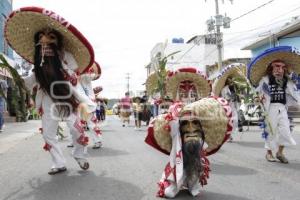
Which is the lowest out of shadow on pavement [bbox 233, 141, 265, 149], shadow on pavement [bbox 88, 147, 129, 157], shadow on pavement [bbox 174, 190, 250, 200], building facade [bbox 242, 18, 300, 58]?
shadow on pavement [bbox 174, 190, 250, 200]

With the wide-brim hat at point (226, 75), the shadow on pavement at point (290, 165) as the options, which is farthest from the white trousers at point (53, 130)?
the wide-brim hat at point (226, 75)

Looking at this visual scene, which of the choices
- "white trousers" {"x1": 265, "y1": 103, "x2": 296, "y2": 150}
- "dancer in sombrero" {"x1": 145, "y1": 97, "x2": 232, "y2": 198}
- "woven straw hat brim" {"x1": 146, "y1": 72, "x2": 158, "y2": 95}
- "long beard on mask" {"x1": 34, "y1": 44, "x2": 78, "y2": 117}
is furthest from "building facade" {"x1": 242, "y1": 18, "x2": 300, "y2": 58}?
"dancer in sombrero" {"x1": 145, "y1": 97, "x2": 232, "y2": 198}

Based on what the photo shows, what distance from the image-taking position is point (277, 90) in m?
8.95

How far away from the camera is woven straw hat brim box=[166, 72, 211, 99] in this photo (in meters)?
7.71

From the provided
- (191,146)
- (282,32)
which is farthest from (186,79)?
(282,32)

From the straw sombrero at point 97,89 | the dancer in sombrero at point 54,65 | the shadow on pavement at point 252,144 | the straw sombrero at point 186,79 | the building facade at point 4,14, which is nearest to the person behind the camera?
the dancer in sombrero at point 54,65

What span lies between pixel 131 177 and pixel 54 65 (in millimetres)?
1885

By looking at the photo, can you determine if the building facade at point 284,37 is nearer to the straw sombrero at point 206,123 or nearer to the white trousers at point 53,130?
the white trousers at point 53,130

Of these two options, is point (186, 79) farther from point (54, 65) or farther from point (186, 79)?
point (54, 65)

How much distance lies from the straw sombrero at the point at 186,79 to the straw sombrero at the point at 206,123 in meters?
1.69

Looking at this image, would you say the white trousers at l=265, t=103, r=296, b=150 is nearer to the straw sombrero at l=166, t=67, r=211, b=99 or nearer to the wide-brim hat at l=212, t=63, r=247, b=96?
the straw sombrero at l=166, t=67, r=211, b=99

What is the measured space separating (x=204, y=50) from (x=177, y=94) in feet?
237

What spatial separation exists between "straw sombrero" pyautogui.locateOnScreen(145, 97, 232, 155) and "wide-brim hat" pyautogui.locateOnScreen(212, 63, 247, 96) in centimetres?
649

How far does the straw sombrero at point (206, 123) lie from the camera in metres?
5.88
